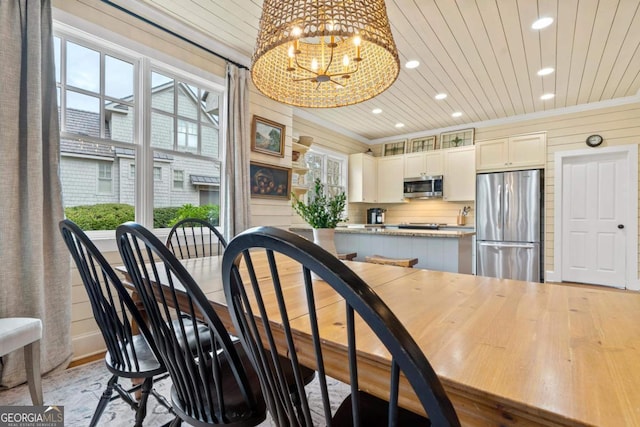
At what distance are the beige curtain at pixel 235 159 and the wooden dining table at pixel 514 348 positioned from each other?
6.33ft

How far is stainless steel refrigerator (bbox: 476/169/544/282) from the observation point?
4.63 m

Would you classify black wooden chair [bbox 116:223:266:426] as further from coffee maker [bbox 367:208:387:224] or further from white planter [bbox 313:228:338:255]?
coffee maker [bbox 367:208:387:224]

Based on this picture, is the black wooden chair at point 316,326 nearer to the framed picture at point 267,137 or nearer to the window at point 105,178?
the window at point 105,178

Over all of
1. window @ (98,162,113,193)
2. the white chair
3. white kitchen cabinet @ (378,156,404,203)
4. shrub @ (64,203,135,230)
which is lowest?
the white chair

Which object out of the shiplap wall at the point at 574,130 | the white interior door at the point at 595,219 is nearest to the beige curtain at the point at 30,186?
the shiplap wall at the point at 574,130

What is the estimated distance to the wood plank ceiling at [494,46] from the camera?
95.0 inches

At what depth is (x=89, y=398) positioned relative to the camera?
1763 mm

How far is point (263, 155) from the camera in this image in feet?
11.7

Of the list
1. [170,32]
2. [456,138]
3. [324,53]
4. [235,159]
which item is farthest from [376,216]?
[324,53]

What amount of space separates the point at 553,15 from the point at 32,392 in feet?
13.8

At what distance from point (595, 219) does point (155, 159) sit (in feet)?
18.8

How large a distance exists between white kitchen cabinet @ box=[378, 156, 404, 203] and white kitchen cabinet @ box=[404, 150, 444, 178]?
0.13 metres

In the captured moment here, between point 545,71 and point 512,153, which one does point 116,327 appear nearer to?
point 545,71

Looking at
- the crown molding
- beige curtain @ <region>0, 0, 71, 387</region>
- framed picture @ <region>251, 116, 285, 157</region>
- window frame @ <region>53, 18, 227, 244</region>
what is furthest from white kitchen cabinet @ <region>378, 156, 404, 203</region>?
beige curtain @ <region>0, 0, 71, 387</region>
